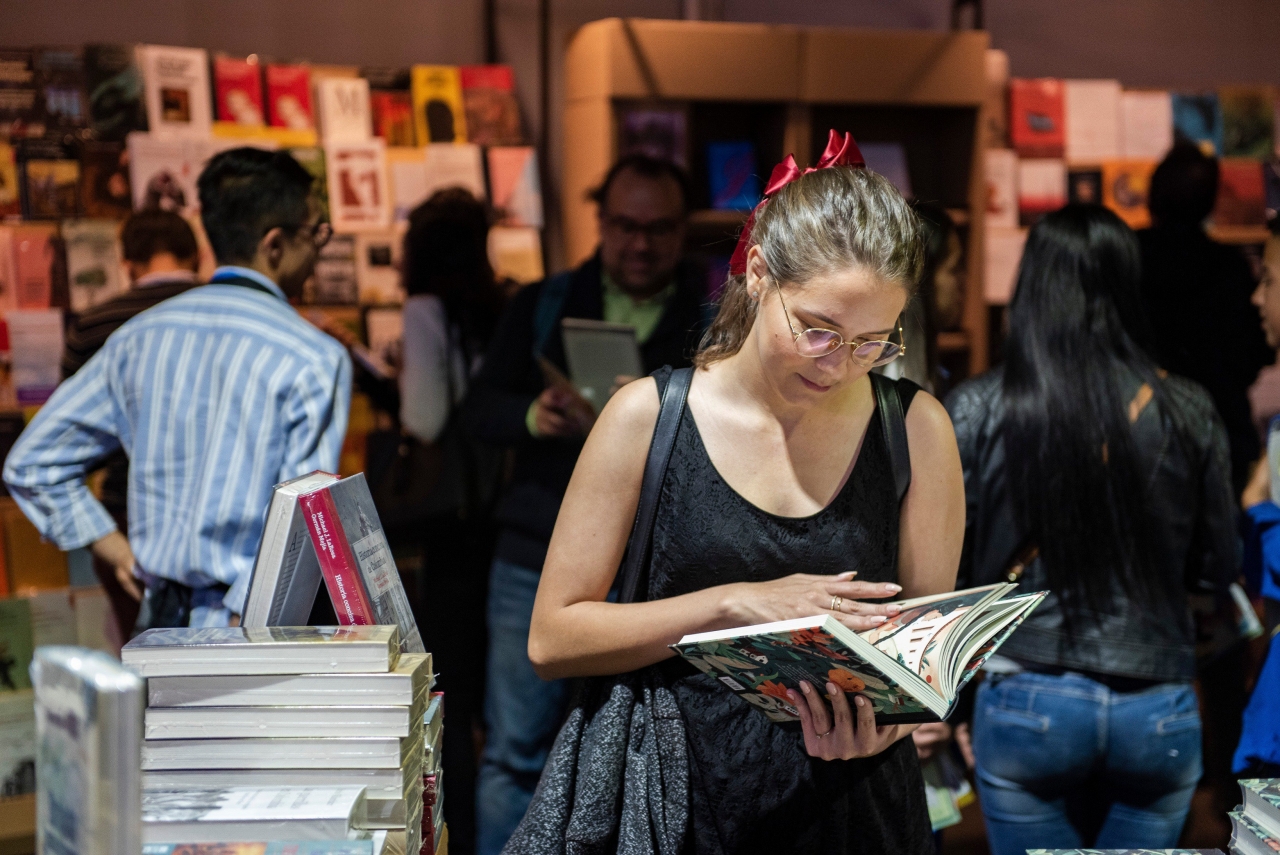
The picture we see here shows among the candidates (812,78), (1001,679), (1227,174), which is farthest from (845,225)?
(1227,174)

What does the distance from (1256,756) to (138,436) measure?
81.9 inches

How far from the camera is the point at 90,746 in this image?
852 mm

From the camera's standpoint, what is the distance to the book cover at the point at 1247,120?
14.4ft

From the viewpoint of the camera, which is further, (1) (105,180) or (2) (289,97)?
(2) (289,97)

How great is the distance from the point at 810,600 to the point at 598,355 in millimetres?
1475

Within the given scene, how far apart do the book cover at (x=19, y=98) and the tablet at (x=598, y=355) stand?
5.64 feet

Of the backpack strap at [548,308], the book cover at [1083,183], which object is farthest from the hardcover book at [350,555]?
the book cover at [1083,183]

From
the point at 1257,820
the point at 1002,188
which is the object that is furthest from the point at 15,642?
the point at 1002,188

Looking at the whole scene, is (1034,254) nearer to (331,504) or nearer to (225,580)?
(331,504)

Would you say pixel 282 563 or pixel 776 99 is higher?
pixel 776 99

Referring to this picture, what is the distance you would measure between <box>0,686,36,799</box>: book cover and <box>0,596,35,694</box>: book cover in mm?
20

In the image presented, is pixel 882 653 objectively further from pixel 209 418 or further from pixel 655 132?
pixel 655 132

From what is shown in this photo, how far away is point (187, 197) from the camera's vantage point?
342 cm

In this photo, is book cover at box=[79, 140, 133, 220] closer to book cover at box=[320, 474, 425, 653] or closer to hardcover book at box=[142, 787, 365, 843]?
book cover at box=[320, 474, 425, 653]
